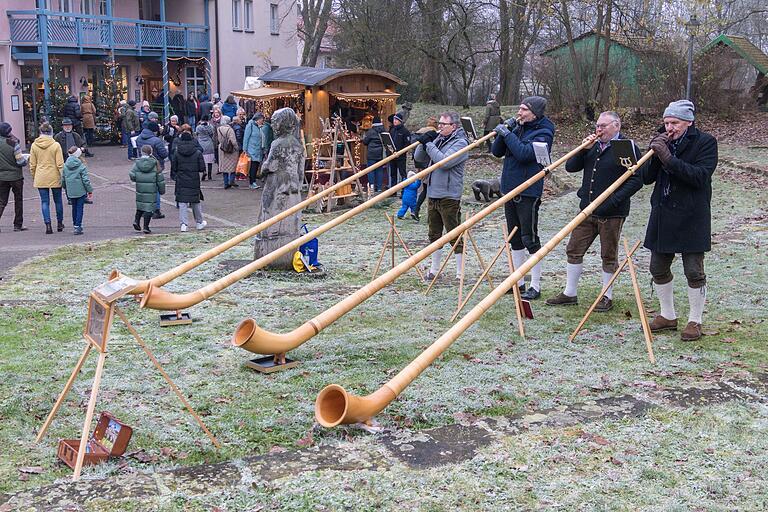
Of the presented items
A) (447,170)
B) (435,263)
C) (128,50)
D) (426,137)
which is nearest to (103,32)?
(128,50)

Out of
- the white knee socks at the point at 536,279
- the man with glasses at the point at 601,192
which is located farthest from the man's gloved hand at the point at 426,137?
the white knee socks at the point at 536,279

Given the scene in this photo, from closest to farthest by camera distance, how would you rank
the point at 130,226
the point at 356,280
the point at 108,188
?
the point at 356,280, the point at 130,226, the point at 108,188

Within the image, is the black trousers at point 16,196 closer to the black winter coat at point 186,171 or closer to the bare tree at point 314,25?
the black winter coat at point 186,171

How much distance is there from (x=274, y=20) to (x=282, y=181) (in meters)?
34.3

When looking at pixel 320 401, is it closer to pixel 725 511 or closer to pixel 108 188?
pixel 725 511

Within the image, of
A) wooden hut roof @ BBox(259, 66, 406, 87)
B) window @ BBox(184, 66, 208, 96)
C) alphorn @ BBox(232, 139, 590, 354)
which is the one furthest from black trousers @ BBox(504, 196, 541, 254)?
window @ BBox(184, 66, 208, 96)

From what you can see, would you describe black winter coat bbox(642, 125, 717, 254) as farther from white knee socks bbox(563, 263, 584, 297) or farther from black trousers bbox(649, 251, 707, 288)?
white knee socks bbox(563, 263, 584, 297)

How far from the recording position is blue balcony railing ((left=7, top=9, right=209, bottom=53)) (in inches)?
1088

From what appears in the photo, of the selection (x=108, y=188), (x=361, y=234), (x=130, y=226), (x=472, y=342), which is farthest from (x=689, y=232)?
(x=108, y=188)

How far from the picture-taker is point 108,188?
798 inches

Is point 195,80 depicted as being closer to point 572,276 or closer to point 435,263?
point 435,263

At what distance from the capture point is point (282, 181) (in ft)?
34.1

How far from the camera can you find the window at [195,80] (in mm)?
37750

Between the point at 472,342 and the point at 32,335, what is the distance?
3.99 m
